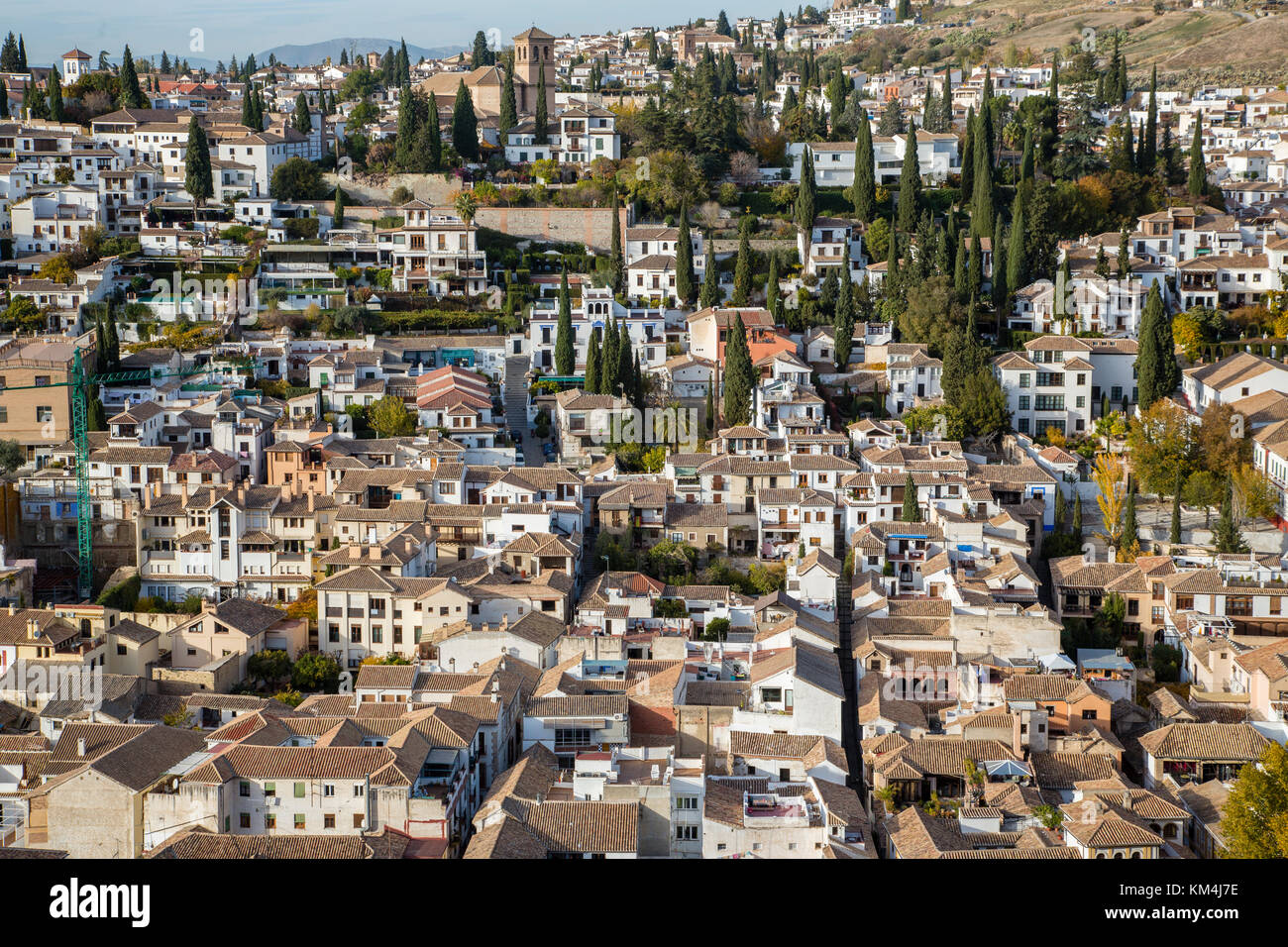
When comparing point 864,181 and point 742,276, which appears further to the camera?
point 864,181

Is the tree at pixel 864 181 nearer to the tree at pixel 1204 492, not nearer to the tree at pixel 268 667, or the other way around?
the tree at pixel 1204 492

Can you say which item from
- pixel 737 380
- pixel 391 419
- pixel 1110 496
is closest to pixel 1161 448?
pixel 1110 496

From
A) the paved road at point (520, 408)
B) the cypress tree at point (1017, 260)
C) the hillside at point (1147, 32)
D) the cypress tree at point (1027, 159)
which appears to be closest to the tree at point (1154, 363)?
the cypress tree at point (1017, 260)

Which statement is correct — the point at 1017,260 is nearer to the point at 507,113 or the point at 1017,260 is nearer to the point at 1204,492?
the point at 1204,492

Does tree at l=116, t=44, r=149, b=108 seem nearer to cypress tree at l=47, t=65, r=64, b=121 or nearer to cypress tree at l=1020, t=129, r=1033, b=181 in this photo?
cypress tree at l=47, t=65, r=64, b=121

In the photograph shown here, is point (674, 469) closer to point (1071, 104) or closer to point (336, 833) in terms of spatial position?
point (336, 833)

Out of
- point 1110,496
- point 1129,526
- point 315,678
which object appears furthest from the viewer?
point 1110,496

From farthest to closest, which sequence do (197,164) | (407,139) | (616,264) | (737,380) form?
1. (407,139)
2. (197,164)
3. (616,264)
4. (737,380)

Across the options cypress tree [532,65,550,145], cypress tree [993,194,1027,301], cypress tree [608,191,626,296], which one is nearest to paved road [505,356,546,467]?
cypress tree [608,191,626,296]
